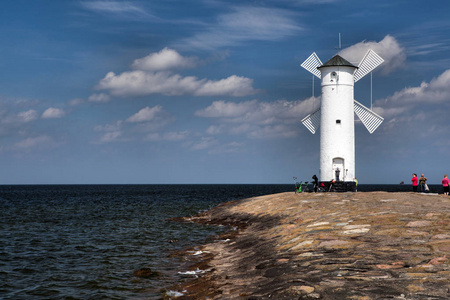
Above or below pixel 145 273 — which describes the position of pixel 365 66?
above

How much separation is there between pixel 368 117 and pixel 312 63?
7899 mm

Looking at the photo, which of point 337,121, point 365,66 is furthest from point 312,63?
point 337,121

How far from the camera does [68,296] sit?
1206 cm

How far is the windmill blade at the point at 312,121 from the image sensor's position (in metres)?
40.8

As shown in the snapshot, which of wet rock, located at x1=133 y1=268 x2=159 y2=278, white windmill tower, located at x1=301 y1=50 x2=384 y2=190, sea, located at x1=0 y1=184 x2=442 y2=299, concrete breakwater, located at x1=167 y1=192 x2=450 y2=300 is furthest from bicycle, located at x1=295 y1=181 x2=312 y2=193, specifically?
wet rock, located at x1=133 y1=268 x2=159 y2=278

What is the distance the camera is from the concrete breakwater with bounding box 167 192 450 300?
7.95 m

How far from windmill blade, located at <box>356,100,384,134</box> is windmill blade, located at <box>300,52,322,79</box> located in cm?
523

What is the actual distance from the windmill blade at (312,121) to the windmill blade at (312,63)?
4.11 meters

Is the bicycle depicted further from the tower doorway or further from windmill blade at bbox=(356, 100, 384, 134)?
windmill blade at bbox=(356, 100, 384, 134)

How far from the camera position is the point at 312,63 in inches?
1666

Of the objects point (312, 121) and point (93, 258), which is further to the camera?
point (312, 121)

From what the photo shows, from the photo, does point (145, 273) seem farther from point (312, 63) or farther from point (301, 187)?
point (312, 63)

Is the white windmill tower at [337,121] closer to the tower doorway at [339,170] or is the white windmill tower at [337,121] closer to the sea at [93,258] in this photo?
the tower doorway at [339,170]

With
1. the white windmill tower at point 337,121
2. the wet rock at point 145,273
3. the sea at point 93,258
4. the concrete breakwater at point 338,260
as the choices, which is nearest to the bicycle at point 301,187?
the white windmill tower at point 337,121
